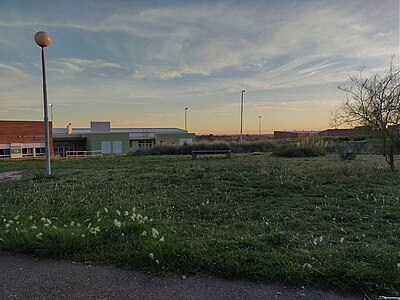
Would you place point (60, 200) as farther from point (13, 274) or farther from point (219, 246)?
point (219, 246)

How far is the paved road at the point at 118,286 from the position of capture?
254cm

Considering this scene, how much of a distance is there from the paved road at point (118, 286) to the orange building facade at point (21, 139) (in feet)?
138

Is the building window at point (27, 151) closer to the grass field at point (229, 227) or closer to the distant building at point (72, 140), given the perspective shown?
the distant building at point (72, 140)

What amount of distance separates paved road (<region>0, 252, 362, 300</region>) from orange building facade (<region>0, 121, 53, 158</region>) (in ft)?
138

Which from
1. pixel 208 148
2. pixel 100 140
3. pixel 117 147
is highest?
pixel 100 140

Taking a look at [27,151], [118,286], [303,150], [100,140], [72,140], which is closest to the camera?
[118,286]

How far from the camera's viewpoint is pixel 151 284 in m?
2.73

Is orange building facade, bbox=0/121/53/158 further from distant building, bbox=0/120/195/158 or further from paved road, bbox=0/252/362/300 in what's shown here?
paved road, bbox=0/252/362/300

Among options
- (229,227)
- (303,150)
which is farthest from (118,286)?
(303,150)

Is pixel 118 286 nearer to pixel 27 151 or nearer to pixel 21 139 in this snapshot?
pixel 21 139

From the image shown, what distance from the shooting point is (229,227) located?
454cm

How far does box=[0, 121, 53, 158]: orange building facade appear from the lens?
130 ft

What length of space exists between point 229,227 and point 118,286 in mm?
2165

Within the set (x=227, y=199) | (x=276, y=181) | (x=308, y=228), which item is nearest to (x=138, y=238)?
(x=308, y=228)
